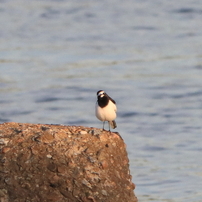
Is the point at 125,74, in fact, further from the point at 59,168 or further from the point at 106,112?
the point at 59,168

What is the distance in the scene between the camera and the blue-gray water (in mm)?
17578

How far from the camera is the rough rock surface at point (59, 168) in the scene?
845cm

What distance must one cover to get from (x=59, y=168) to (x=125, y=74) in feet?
61.5

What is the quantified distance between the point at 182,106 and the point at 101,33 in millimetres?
11527

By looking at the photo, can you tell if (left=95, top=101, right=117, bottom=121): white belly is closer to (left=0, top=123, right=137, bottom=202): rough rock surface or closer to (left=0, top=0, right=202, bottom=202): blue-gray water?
(left=0, top=123, right=137, bottom=202): rough rock surface

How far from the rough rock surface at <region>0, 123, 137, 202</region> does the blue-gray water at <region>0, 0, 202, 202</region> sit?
5.02 meters

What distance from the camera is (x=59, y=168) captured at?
8539mm

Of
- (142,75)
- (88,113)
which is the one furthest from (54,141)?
(142,75)

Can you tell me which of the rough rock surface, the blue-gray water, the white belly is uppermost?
the blue-gray water

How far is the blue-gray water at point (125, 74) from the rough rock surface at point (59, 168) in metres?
5.02

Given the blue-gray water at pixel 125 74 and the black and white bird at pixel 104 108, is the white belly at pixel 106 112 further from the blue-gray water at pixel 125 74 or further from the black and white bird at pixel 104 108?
the blue-gray water at pixel 125 74

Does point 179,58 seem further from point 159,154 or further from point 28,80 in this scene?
point 159,154

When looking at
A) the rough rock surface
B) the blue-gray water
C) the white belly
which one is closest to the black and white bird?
the white belly

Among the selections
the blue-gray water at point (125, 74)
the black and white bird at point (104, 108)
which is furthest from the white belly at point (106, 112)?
the blue-gray water at point (125, 74)
